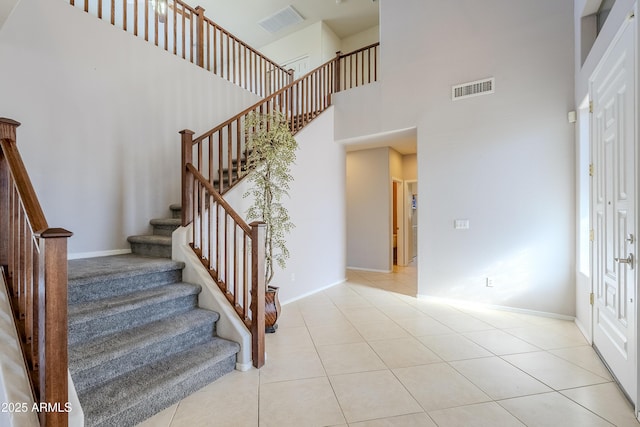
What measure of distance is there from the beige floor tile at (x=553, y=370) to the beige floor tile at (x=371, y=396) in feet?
3.62

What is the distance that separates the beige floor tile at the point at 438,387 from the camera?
1.90 meters

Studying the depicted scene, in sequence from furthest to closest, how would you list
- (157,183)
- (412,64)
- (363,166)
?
(363,166)
(412,64)
(157,183)

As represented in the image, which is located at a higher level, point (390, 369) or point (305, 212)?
point (305, 212)

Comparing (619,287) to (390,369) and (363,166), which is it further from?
(363,166)

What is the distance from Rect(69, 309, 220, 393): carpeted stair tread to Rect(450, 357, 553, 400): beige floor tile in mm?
2130

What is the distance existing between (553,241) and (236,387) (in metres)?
3.79

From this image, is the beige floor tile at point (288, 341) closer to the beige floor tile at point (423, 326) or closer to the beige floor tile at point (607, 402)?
the beige floor tile at point (423, 326)

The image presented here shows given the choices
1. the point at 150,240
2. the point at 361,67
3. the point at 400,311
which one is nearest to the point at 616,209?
the point at 400,311

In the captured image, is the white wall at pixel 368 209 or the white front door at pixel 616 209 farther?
the white wall at pixel 368 209

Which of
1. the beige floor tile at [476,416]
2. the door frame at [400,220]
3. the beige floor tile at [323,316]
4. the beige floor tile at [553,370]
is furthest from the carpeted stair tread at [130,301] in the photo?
the door frame at [400,220]

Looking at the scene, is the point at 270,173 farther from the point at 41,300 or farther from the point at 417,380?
the point at 417,380

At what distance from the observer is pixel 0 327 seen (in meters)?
1.51

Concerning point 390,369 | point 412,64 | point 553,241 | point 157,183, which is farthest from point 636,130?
point 157,183

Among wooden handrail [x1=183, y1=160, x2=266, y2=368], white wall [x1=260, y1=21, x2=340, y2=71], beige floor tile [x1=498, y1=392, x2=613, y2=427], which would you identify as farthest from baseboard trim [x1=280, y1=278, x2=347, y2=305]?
white wall [x1=260, y1=21, x2=340, y2=71]
